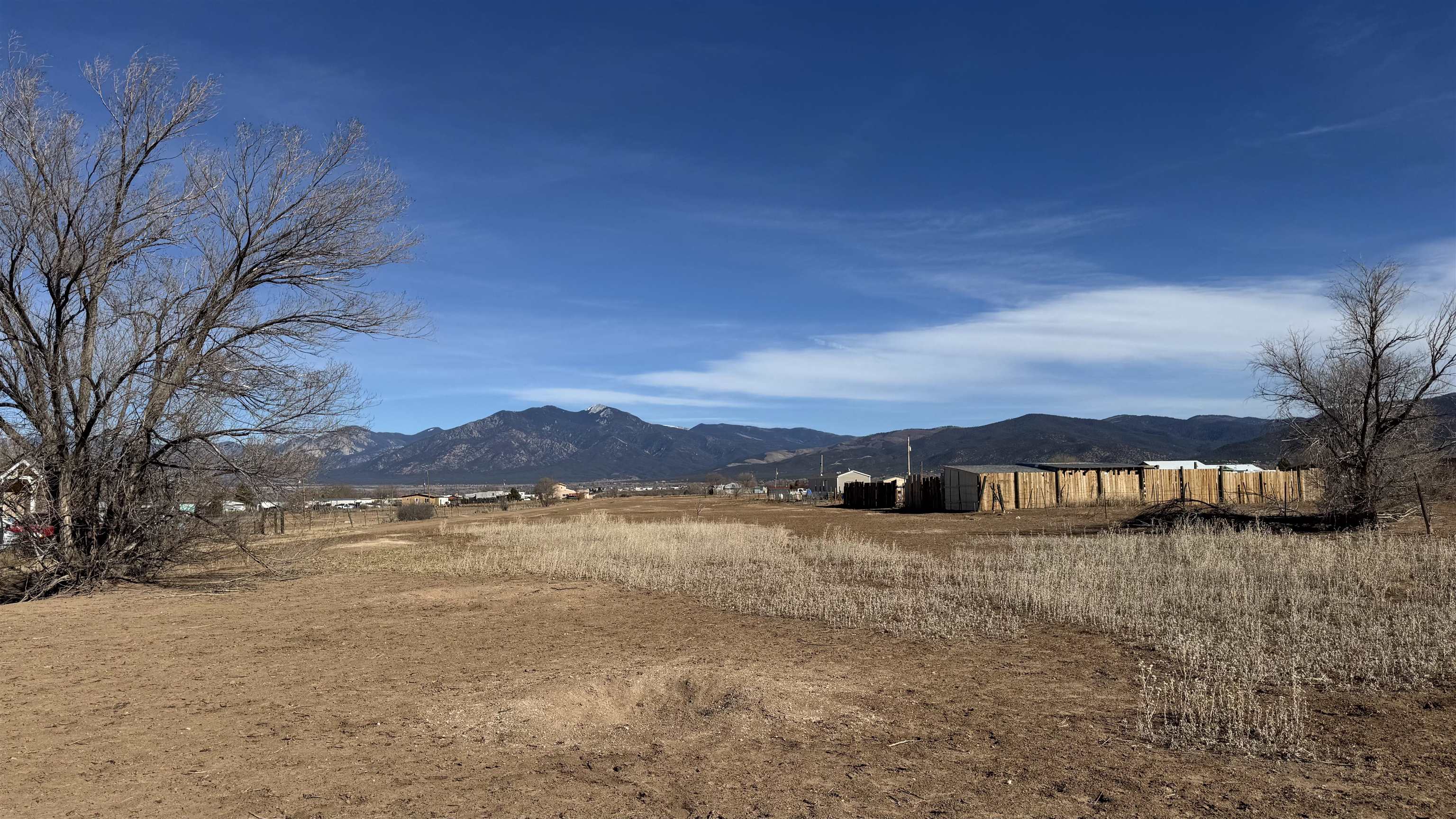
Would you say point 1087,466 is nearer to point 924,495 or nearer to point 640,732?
point 924,495

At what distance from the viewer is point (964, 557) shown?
19.8 metres

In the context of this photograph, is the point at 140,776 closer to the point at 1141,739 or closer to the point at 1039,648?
the point at 1141,739

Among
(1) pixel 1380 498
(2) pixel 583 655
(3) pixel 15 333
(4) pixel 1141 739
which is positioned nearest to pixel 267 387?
(3) pixel 15 333

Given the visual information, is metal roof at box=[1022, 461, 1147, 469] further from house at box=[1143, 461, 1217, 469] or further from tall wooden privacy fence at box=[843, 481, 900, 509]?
tall wooden privacy fence at box=[843, 481, 900, 509]

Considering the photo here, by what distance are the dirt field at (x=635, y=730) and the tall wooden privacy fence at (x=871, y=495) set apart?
48497 millimetres

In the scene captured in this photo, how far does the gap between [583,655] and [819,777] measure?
4682mm

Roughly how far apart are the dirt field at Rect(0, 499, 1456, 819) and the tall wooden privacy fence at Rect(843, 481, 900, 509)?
4850 centimetres

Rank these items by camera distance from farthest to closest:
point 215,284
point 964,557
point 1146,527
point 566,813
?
1. point 1146,527
2. point 964,557
3. point 215,284
4. point 566,813

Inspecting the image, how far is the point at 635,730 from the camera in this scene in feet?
22.7

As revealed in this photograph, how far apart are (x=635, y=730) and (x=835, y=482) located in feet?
275

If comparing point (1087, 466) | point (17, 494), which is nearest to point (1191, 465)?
point (1087, 466)

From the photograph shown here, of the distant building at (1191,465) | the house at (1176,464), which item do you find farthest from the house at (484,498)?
the distant building at (1191,465)

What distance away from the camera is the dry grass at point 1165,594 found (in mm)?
7383

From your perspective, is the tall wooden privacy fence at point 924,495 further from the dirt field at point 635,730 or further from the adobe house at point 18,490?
the adobe house at point 18,490
